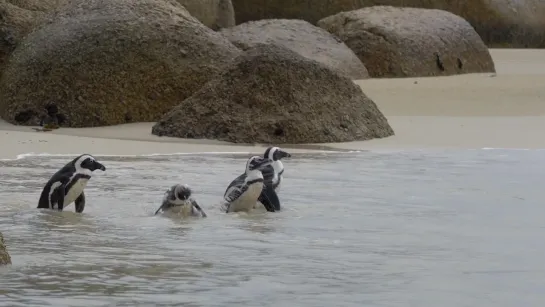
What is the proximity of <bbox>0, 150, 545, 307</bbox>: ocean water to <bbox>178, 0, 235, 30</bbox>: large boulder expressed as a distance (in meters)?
11.5

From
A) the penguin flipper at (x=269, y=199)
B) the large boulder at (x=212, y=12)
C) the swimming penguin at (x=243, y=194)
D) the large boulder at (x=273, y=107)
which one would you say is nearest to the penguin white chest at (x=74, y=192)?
the swimming penguin at (x=243, y=194)

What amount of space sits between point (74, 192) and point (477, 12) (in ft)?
A: 65.0

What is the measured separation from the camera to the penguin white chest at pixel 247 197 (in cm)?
861

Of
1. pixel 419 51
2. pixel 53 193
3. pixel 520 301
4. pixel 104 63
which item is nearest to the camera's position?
pixel 520 301

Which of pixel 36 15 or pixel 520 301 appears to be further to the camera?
pixel 36 15

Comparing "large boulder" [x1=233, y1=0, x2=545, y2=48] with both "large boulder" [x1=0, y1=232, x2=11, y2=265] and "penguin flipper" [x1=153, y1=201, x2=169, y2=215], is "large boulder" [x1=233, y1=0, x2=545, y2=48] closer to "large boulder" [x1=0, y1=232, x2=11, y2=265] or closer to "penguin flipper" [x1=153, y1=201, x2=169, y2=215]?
"penguin flipper" [x1=153, y1=201, x2=169, y2=215]

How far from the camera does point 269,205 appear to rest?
340 inches

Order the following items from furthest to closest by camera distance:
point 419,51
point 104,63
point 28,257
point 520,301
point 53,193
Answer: point 419,51, point 104,63, point 53,193, point 28,257, point 520,301

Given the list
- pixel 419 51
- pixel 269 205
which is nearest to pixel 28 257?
pixel 269 205

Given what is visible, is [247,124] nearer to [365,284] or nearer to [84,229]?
[84,229]

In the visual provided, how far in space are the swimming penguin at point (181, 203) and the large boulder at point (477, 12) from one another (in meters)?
18.5

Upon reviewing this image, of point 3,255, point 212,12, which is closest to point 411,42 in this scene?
point 212,12

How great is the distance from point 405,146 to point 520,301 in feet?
22.3

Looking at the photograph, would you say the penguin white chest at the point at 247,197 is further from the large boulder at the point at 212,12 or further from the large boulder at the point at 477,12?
the large boulder at the point at 477,12
